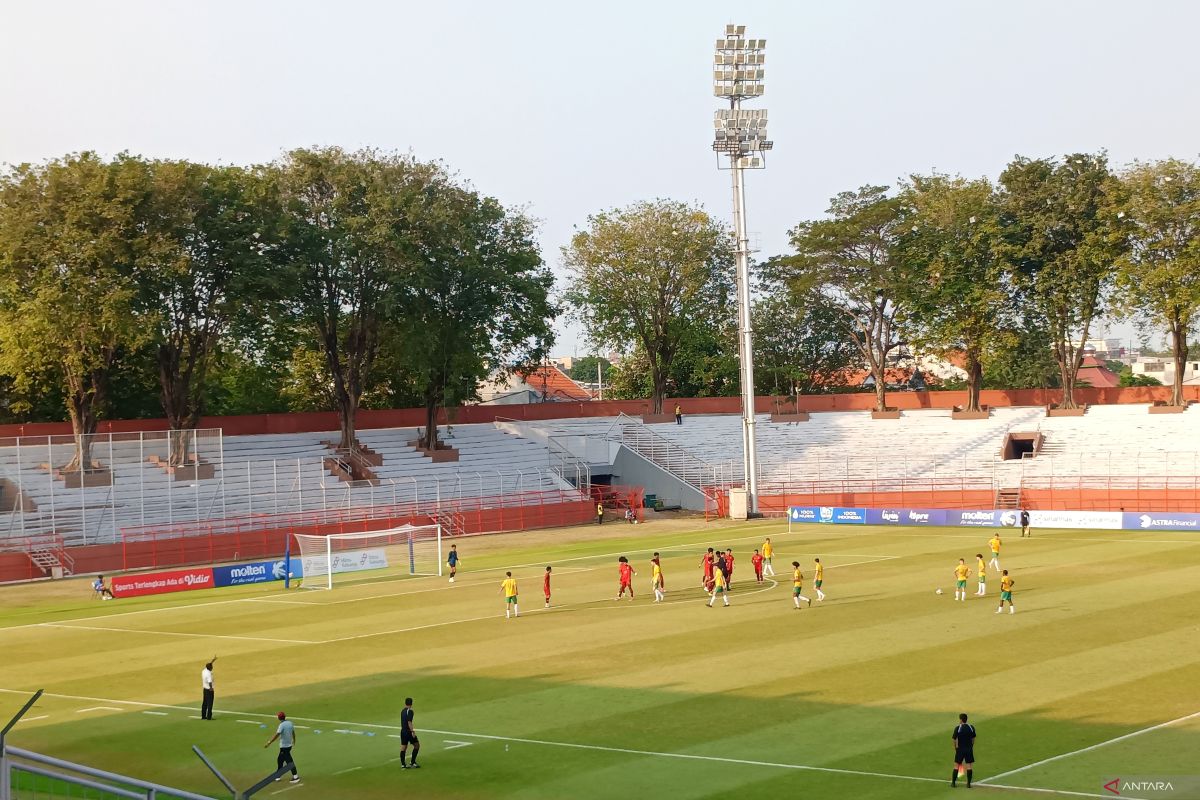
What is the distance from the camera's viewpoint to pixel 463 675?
1256 inches

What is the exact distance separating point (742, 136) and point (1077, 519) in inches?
1103

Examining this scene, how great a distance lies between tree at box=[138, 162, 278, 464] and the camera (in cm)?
6669

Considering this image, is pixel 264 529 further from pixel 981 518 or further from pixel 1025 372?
pixel 1025 372

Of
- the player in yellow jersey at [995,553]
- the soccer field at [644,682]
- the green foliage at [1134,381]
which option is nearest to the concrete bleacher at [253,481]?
the soccer field at [644,682]

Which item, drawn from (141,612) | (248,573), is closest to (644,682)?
(141,612)

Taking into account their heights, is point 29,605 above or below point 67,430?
below

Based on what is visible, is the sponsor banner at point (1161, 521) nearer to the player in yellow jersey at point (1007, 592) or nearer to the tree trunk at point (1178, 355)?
the tree trunk at point (1178, 355)

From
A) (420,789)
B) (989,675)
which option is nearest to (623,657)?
(989,675)

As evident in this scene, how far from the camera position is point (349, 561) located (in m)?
54.5

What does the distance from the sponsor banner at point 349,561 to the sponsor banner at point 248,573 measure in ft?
3.81

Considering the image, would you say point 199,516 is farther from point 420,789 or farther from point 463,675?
point 420,789

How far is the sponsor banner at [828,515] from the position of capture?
71438 millimetres

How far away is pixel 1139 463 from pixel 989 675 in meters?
51.5

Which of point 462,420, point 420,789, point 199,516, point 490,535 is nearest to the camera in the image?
point 420,789
